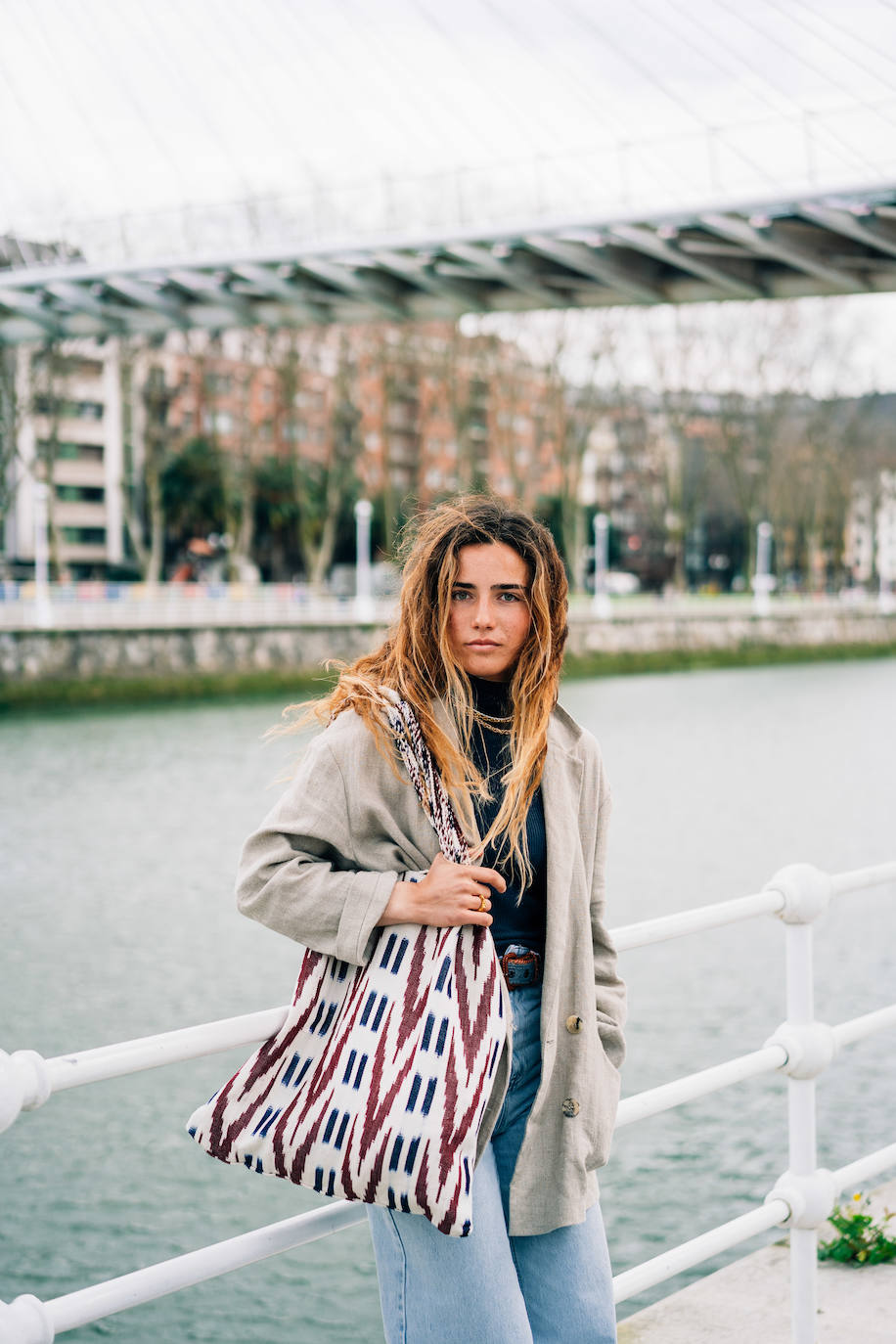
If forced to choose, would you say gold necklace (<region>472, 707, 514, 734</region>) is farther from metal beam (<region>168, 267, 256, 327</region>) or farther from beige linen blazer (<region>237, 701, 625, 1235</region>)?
metal beam (<region>168, 267, 256, 327</region>)

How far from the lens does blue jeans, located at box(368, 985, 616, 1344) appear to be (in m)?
1.64

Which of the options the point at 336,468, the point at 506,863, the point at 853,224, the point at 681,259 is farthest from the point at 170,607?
the point at 506,863

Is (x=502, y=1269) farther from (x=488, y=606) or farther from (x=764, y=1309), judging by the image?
(x=764, y=1309)

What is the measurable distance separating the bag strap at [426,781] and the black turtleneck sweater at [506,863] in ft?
0.17

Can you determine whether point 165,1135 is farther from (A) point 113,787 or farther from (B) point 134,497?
(B) point 134,497

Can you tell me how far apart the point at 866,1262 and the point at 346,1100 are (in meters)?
1.63

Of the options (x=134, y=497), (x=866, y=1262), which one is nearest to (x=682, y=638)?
(x=134, y=497)

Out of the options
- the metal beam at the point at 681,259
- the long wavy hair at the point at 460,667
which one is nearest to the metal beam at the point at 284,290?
the metal beam at the point at 681,259

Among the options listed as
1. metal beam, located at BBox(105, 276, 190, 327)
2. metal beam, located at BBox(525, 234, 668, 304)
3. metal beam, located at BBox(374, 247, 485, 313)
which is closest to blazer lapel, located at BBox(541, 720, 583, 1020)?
metal beam, located at BBox(525, 234, 668, 304)

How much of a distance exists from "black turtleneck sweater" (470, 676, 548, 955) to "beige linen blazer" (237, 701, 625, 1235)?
37mm

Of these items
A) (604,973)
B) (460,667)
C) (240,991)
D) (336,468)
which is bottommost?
(240,991)

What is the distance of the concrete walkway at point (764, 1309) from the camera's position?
2.48 m

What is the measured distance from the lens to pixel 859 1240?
2861 millimetres

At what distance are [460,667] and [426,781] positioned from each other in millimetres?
178
